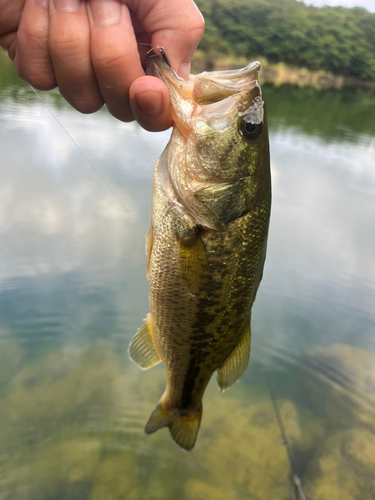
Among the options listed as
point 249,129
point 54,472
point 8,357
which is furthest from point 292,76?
point 54,472

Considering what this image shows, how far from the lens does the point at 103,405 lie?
3680 mm

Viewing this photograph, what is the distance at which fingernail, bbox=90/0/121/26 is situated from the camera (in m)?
1.16

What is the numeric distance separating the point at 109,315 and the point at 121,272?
0.89m

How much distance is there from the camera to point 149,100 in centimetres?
120

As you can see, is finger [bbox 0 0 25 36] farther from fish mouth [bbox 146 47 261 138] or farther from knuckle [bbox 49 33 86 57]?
fish mouth [bbox 146 47 261 138]

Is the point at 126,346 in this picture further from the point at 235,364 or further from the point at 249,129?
the point at 249,129

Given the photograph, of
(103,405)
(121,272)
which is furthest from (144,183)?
(103,405)

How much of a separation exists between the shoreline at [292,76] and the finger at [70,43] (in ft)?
103

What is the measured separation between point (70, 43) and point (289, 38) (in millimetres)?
62468

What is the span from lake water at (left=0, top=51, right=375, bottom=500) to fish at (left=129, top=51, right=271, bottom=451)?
0.79m

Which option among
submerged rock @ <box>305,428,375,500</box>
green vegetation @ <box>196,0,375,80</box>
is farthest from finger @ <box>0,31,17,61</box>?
green vegetation @ <box>196,0,375,80</box>

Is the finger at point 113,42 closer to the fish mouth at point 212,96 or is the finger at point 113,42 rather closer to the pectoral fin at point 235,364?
the fish mouth at point 212,96

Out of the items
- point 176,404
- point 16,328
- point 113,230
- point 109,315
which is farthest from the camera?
point 113,230

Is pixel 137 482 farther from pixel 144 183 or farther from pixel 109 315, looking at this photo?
pixel 144 183
